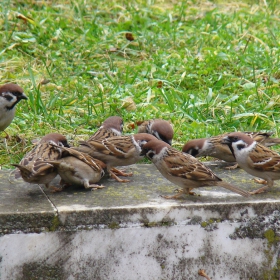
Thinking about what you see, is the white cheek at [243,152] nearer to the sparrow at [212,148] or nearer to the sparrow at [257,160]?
the sparrow at [257,160]

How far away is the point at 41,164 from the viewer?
159 inches

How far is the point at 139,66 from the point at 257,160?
3.53 m

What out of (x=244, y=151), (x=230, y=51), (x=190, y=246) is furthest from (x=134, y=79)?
(x=190, y=246)

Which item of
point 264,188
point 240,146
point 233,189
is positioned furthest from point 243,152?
point 233,189

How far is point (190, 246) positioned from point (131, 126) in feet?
8.40

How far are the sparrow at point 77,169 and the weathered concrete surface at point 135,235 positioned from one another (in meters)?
0.09

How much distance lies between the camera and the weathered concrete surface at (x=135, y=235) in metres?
3.74

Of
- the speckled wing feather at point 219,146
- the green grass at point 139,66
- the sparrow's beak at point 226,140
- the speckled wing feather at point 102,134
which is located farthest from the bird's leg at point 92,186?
the green grass at point 139,66

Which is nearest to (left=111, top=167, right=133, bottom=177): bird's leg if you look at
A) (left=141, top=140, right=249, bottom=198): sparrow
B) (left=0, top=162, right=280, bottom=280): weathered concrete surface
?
(left=141, top=140, right=249, bottom=198): sparrow

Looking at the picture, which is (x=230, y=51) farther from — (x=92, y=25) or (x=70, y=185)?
(x=70, y=185)

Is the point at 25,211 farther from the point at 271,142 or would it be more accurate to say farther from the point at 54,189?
the point at 271,142

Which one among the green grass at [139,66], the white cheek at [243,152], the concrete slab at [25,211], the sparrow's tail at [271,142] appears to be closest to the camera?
the concrete slab at [25,211]

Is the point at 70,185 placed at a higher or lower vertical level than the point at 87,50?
lower

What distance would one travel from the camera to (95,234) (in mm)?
3838
